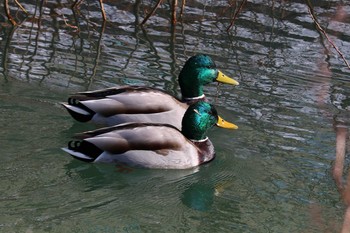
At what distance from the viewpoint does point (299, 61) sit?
11.3m

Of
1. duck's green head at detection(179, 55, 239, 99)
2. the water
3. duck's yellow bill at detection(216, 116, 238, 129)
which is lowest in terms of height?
the water

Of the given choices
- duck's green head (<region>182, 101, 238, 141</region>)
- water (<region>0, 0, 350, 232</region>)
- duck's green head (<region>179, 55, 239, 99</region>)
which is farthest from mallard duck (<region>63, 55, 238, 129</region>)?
duck's green head (<region>179, 55, 239, 99</region>)

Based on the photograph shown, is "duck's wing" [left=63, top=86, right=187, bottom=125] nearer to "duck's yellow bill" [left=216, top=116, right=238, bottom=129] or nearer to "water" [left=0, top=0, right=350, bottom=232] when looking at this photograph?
"water" [left=0, top=0, right=350, bottom=232]

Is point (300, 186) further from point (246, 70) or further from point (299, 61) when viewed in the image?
point (299, 61)

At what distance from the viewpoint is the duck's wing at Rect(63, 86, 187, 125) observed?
818cm

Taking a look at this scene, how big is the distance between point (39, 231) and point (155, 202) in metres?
1.14

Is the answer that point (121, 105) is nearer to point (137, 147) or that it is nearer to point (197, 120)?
point (197, 120)

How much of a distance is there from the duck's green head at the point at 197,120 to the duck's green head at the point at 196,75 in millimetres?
1121

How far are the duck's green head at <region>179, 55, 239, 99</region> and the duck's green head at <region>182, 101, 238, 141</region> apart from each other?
1121mm

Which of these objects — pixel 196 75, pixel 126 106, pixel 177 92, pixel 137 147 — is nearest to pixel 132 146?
pixel 137 147

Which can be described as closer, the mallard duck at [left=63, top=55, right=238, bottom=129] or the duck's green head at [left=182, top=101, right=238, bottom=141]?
the duck's green head at [left=182, top=101, right=238, bottom=141]

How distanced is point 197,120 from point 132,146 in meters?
0.83

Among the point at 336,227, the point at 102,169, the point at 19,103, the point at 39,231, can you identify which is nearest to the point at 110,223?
the point at 39,231

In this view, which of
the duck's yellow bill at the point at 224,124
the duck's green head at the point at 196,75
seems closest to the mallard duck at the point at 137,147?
the duck's yellow bill at the point at 224,124
